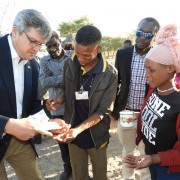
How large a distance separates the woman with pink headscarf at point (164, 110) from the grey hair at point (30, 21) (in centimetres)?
91

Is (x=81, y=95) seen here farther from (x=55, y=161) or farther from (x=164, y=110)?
(x=55, y=161)

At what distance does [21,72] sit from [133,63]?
161cm

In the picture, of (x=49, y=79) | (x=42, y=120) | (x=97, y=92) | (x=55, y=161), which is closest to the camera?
(x=42, y=120)

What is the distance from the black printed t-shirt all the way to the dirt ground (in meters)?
1.65

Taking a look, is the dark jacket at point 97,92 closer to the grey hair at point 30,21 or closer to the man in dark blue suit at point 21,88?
the man in dark blue suit at point 21,88

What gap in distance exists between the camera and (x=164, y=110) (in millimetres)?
2020

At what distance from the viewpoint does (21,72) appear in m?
2.41

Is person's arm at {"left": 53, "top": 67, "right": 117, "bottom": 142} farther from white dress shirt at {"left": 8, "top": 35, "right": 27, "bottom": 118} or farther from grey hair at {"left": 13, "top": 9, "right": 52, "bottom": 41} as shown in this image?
grey hair at {"left": 13, "top": 9, "right": 52, "bottom": 41}

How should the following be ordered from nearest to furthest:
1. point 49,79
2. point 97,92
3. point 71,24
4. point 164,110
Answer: point 164,110
point 97,92
point 49,79
point 71,24

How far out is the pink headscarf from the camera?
199 cm

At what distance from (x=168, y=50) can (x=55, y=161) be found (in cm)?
A: 311

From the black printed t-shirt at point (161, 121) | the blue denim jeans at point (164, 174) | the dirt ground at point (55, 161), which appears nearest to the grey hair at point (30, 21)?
the black printed t-shirt at point (161, 121)

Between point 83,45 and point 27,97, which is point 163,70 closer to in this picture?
point 83,45

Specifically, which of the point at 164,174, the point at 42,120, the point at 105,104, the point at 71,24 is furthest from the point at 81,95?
the point at 71,24
